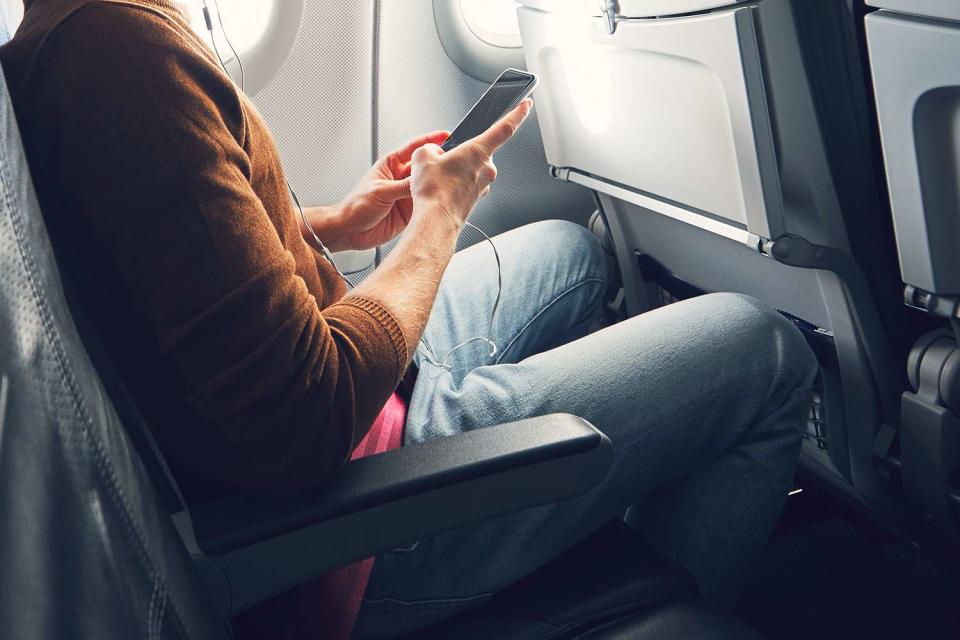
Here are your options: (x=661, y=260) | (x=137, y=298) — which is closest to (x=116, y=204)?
(x=137, y=298)

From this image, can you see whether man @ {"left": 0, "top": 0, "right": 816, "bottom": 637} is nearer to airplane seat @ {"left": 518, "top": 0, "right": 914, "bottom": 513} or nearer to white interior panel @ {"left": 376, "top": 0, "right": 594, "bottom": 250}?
airplane seat @ {"left": 518, "top": 0, "right": 914, "bottom": 513}

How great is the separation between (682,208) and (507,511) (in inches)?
24.8

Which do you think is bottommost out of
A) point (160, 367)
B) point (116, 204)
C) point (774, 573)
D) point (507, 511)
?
point (774, 573)

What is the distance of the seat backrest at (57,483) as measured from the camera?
0.54m

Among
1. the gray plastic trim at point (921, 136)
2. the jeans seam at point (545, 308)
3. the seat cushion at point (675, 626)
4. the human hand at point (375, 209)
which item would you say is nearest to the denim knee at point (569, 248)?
the jeans seam at point (545, 308)

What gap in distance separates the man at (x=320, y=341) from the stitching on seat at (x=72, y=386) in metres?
Answer: 0.12

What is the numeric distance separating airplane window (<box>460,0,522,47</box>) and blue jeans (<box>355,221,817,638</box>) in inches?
36.0

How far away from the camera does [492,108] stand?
4.12ft

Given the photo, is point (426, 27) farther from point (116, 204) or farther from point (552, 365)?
point (116, 204)

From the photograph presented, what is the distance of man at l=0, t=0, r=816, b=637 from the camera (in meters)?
0.72

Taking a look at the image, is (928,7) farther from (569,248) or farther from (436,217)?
(569,248)

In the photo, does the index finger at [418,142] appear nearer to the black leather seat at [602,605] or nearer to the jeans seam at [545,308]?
the jeans seam at [545,308]

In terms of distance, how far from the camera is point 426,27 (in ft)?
5.94

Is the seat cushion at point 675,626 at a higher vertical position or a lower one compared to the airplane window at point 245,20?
lower
